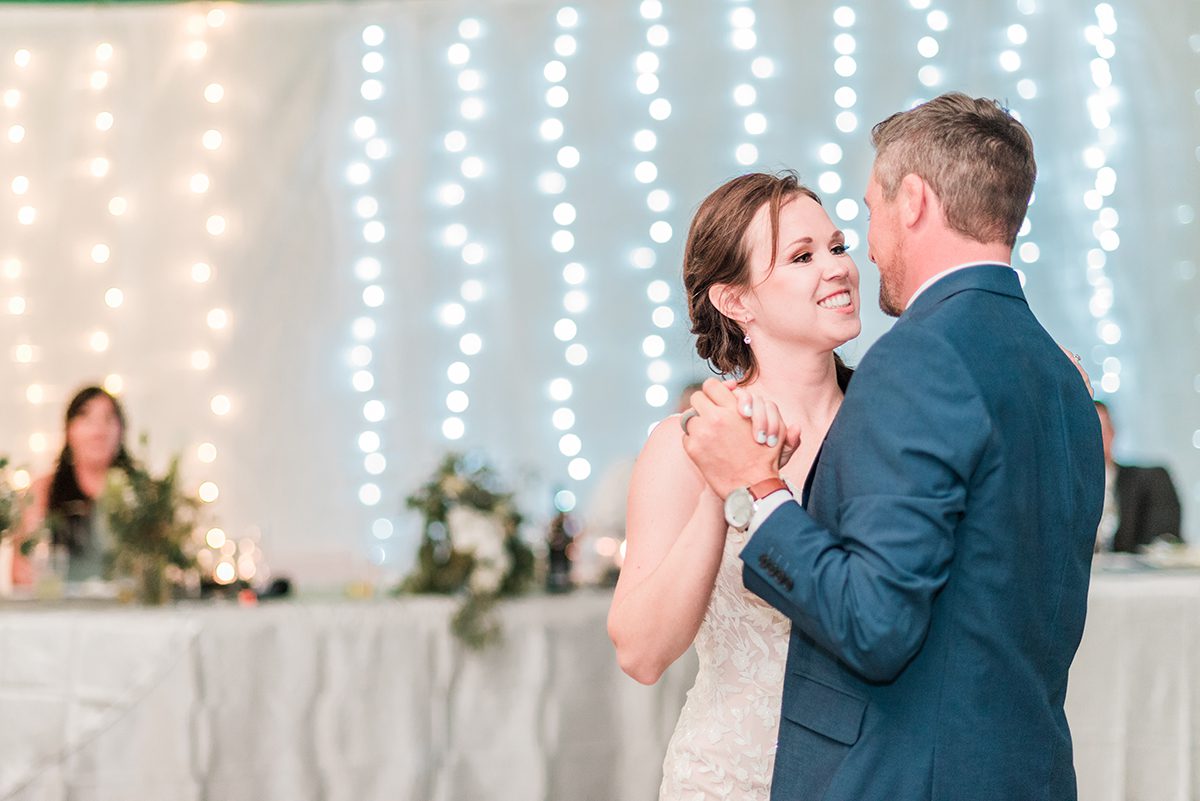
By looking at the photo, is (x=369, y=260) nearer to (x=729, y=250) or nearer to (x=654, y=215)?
(x=654, y=215)

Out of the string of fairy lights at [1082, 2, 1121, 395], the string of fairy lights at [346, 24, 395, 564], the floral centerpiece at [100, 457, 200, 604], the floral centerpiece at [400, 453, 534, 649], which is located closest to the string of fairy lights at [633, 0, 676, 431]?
the string of fairy lights at [346, 24, 395, 564]

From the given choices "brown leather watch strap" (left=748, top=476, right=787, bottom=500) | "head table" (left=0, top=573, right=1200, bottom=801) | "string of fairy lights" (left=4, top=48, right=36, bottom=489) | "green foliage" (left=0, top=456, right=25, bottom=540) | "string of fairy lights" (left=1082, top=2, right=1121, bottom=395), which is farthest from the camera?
"string of fairy lights" (left=4, top=48, right=36, bottom=489)

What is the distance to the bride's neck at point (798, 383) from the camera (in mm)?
1852

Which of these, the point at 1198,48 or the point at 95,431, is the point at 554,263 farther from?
the point at 1198,48

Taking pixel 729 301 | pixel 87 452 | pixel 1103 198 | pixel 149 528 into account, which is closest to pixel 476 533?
pixel 149 528

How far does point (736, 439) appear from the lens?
4.52 ft

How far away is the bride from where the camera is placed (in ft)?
5.33

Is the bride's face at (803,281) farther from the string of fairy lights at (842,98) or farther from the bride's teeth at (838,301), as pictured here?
the string of fairy lights at (842,98)

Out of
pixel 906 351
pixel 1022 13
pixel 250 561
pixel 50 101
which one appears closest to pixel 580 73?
pixel 1022 13

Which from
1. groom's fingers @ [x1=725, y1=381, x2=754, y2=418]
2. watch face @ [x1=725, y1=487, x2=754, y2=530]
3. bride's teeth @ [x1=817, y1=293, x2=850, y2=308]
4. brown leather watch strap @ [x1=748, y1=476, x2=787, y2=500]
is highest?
bride's teeth @ [x1=817, y1=293, x2=850, y2=308]

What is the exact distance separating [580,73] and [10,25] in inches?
107

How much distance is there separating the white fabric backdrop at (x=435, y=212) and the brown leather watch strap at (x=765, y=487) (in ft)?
13.7

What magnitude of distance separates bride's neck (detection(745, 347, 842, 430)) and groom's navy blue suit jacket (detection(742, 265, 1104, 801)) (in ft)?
1.70

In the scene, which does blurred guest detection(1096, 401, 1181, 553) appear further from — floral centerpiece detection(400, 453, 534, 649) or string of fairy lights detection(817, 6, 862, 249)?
floral centerpiece detection(400, 453, 534, 649)
